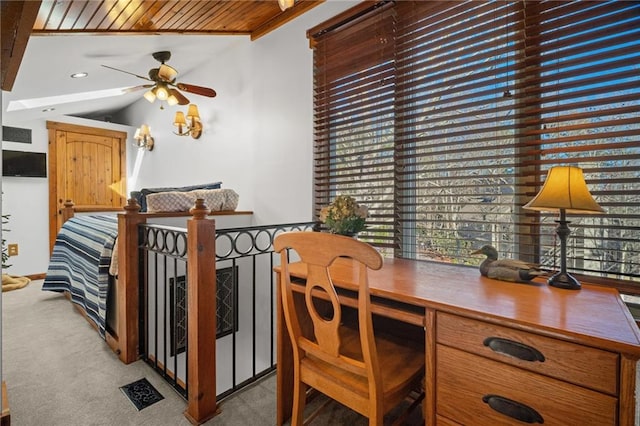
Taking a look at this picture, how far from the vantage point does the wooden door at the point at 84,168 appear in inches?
184

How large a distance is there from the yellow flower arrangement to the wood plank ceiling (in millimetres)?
1672

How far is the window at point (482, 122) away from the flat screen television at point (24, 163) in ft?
14.9

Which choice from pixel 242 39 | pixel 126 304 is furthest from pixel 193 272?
pixel 242 39

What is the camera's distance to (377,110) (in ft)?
6.90

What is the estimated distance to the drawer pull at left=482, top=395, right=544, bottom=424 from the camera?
87 centimetres

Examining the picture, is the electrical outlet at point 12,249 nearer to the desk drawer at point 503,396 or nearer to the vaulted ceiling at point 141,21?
the vaulted ceiling at point 141,21

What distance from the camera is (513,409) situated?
91cm

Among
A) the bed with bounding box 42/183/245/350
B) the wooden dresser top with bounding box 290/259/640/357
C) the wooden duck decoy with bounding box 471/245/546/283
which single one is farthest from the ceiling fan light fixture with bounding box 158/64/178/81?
the wooden duck decoy with bounding box 471/245/546/283

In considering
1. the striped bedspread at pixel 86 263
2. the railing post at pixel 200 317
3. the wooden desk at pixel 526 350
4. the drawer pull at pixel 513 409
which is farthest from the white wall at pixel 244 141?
the drawer pull at pixel 513 409

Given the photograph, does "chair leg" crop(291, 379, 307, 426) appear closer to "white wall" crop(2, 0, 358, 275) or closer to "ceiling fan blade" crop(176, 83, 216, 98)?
"white wall" crop(2, 0, 358, 275)

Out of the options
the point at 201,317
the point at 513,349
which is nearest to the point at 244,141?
the point at 201,317

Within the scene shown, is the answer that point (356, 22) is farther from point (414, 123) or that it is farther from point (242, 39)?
point (242, 39)

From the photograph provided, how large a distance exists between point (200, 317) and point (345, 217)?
0.92 metres

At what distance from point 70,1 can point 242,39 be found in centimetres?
159
